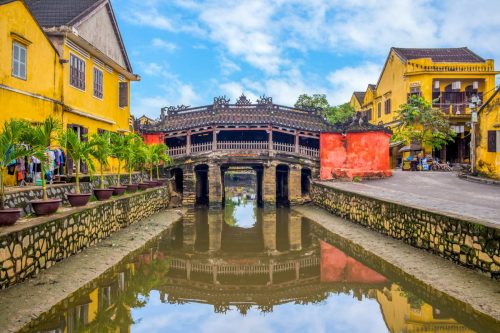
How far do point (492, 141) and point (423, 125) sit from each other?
977 cm

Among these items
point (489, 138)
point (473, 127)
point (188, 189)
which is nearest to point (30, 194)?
point (188, 189)

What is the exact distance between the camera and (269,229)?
16.5 m

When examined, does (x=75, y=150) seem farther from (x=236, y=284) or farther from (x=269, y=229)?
(x=269, y=229)

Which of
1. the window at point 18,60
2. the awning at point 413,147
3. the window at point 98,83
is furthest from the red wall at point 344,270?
the awning at point 413,147

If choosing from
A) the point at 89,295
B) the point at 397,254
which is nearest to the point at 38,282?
the point at 89,295

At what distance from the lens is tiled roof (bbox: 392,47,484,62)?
33625 millimetres

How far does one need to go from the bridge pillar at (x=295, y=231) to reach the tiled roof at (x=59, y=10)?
37.2ft

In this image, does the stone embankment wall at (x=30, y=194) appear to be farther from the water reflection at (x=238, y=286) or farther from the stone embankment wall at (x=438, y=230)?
the stone embankment wall at (x=438, y=230)

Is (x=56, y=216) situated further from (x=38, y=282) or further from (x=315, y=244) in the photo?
(x=315, y=244)

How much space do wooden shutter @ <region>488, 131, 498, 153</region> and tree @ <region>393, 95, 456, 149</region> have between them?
8694 mm

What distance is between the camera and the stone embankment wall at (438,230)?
7.38 m

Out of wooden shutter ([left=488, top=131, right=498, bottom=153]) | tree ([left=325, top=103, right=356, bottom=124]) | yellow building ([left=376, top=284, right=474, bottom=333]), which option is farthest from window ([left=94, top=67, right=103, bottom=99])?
tree ([left=325, top=103, right=356, bottom=124])

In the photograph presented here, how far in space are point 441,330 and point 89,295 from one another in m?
A: 5.61

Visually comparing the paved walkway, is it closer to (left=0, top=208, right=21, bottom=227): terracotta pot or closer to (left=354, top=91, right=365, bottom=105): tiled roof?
(left=0, top=208, right=21, bottom=227): terracotta pot
